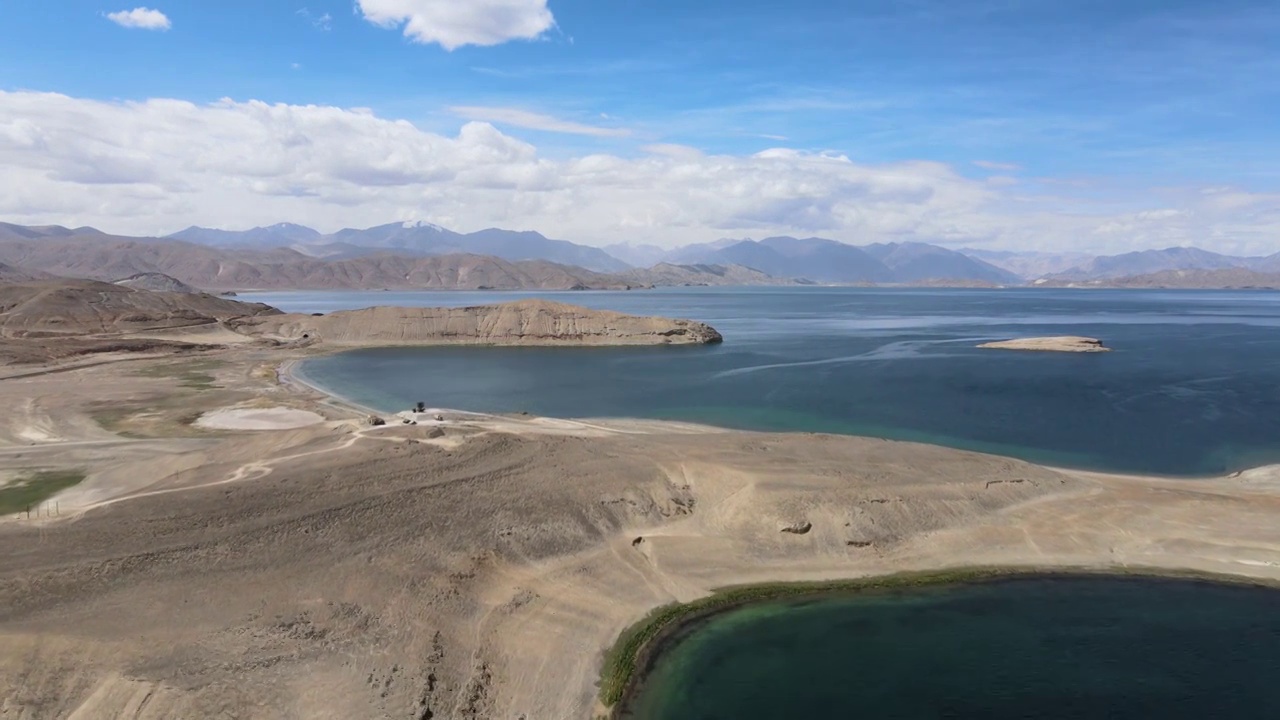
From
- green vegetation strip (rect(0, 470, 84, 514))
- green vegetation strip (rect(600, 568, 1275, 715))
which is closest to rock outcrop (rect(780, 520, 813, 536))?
green vegetation strip (rect(600, 568, 1275, 715))

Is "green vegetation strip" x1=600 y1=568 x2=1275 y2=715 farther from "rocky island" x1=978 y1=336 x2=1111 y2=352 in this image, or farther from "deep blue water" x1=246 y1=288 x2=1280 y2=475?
"rocky island" x1=978 y1=336 x2=1111 y2=352

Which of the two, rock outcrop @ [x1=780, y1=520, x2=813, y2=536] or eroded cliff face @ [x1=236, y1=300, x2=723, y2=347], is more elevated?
eroded cliff face @ [x1=236, y1=300, x2=723, y2=347]

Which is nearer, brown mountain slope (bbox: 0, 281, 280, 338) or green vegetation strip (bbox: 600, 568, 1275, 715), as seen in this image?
green vegetation strip (bbox: 600, 568, 1275, 715)

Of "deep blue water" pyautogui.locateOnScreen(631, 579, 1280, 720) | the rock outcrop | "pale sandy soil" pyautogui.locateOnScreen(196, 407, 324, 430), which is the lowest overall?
"deep blue water" pyautogui.locateOnScreen(631, 579, 1280, 720)

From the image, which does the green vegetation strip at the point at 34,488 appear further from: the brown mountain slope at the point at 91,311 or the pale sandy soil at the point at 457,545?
the brown mountain slope at the point at 91,311

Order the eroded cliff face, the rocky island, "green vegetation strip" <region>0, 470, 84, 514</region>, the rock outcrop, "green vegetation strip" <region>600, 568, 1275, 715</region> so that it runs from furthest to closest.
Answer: the eroded cliff face
the rocky island
"green vegetation strip" <region>0, 470, 84, 514</region>
the rock outcrop
"green vegetation strip" <region>600, 568, 1275, 715</region>

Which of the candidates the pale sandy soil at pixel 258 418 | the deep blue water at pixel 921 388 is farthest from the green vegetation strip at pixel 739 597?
the pale sandy soil at pixel 258 418

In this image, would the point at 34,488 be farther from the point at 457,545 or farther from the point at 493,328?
the point at 493,328
